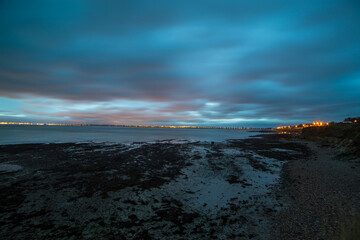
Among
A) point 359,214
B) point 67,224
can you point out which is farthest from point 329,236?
point 67,224

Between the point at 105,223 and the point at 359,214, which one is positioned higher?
the point at 359,214

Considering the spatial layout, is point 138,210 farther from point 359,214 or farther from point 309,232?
point 359,214

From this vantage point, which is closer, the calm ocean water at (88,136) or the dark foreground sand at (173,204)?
the dark foreground sand at (173,204)

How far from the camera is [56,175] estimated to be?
14.3 metres

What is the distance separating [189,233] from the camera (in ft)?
22.3

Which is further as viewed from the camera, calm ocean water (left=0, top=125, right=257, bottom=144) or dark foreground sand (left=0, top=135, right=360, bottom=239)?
calm ocean water (left=0, top=125, right=257, bottom=144)

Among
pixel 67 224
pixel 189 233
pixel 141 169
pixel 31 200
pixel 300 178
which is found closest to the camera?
pixel 189 233

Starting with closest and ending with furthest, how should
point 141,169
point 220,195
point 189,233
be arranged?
point 189,233 < point 220,195 < point 141,169

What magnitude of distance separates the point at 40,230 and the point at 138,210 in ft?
13.8

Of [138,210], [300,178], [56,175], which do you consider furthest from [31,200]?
[300,178]

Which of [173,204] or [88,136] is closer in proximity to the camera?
[173,204]

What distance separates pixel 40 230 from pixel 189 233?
6.47m

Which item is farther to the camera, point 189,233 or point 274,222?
point 274,222

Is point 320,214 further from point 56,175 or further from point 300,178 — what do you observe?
point 56,175
